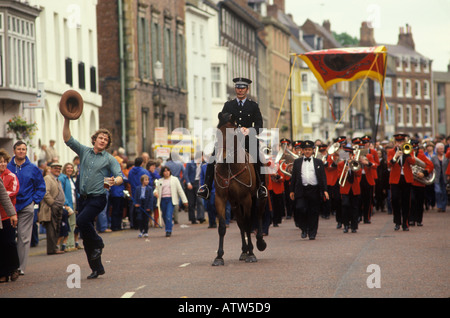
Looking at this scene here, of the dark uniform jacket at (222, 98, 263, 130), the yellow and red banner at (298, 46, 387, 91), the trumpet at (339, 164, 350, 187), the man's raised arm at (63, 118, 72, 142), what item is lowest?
the trumpet at (339, 164, 350, 187)

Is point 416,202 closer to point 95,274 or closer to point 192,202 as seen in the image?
point 192,202

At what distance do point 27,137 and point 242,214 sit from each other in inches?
642

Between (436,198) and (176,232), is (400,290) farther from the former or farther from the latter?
(436,198)

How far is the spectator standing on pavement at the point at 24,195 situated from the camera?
16.0 m

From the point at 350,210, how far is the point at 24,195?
906cm

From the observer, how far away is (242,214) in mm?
16781

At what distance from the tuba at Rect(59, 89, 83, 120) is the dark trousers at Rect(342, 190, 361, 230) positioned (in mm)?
9603

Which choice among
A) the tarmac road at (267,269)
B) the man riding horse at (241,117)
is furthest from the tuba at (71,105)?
the man riding horse at (241,117)

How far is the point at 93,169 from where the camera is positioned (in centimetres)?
1459

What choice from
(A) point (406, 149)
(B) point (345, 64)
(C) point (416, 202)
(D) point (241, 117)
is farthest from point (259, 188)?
(B) point (345, 64)

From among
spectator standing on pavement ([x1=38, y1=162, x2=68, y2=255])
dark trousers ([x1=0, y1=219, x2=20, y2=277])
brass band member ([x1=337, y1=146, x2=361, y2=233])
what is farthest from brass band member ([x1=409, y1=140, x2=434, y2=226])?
dark trousers ([x1=0, y1=219, x2=20, y2=277])

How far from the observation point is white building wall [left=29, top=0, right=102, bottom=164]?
3841 cm

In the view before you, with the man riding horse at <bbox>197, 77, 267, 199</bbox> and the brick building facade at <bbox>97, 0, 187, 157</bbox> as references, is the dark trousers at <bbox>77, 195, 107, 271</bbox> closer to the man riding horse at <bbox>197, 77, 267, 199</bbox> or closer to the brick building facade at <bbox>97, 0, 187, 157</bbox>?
the man riding horse at <bbox>197, 77, 267, 199</bbox>
